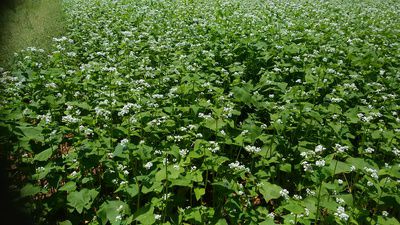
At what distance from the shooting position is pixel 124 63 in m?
5.69

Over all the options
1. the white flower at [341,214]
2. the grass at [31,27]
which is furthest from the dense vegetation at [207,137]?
the grass at [31,27]

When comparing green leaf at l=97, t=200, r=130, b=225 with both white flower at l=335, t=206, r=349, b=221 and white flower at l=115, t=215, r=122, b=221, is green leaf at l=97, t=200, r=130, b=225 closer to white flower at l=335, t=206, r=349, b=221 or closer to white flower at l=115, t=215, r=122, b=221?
white flower at l=115, t=215, r=122, b=221

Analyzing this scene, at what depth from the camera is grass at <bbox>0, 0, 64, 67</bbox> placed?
6852 millimetres

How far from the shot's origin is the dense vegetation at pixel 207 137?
3088 mm

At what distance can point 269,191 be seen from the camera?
3.18 m

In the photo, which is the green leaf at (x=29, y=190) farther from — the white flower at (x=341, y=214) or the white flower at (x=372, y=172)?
the white flower at (x=372, y=172)

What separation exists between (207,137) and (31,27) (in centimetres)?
802

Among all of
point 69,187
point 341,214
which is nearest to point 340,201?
point 341,214

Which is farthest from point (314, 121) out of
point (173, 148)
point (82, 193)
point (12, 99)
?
point (12, 99)

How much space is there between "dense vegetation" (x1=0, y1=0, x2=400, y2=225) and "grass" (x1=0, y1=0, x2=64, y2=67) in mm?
1254

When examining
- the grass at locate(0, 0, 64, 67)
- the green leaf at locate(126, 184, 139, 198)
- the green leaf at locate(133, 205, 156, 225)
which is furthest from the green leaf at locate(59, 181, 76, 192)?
the grass at locate(0, 0, 64, 67)

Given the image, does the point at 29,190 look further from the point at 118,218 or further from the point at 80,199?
the point at 118,218

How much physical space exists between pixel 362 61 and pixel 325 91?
47.9 inches

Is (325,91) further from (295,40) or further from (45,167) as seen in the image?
(45,167)
